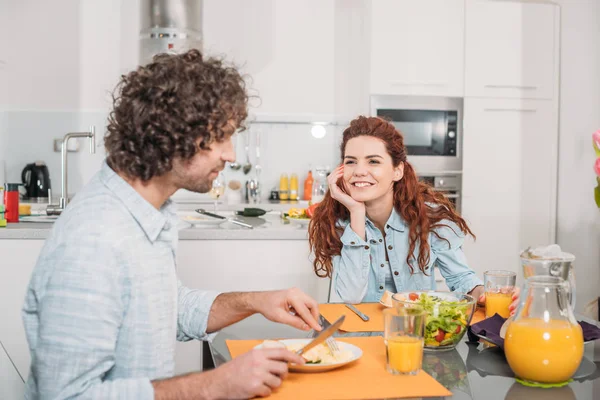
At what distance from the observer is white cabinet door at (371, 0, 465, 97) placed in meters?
4.39

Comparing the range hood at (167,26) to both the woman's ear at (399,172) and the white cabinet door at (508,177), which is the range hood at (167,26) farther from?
the woman's ear at (399,172)

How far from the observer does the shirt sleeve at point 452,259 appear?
217 centimetres

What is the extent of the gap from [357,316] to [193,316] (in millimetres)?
401

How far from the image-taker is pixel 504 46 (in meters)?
4.44

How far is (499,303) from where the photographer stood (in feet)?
5.35

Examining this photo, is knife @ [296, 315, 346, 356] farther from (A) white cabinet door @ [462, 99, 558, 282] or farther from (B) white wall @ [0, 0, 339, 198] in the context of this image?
(B) white wall @ [0, 0, 339, 198]

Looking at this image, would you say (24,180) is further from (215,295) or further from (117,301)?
(117,301)

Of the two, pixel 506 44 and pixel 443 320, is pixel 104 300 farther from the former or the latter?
pixel 506 44

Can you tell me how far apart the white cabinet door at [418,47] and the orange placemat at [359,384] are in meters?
3.33

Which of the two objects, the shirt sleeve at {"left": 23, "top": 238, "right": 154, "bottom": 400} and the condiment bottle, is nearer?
the shirt sleeve at {"left": 23, "top": 238, "right": 154, "bottom": 400}

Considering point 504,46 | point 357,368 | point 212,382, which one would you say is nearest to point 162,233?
point 212,382

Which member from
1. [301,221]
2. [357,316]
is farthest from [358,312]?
[301,221]

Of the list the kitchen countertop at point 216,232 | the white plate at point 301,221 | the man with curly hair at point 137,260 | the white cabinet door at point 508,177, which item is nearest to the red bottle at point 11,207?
the kitchen countertop at point 216,232

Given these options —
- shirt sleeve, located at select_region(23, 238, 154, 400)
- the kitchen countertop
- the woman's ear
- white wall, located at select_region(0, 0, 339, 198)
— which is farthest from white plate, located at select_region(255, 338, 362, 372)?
white wall, located at select_region(0, 0, 339, 198)
